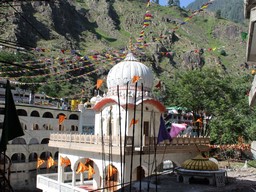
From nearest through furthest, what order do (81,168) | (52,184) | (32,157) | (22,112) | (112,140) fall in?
(112,140) → (81,168) → (52,184) → (22,112) → (32,157)

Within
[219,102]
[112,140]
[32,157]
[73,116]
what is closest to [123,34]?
[73,116]

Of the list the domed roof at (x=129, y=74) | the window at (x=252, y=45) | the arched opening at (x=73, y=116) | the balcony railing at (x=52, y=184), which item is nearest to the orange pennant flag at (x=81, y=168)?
the balcony railing at (x=52, y=184)

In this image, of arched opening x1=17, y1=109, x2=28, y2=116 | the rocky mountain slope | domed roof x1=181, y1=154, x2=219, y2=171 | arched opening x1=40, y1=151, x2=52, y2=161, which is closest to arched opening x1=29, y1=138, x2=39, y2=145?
arched opening x1=40, y1=151, x2=52, y2=161

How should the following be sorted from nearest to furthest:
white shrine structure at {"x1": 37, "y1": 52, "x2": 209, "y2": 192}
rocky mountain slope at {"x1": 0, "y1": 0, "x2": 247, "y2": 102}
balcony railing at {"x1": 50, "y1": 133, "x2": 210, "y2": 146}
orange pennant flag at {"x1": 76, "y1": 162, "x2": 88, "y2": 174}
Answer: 1. balcony railing at {"x1": 50, "y1": 133, "x2": 210, "y2": 146}
2. white shrine structure at {"x1": 37, "y1": 52, "x2": 209, "y2": 192}
3. orange pennant flag at {"x1": 76, "y1": 162, "x2": 88, "y2": 174}
4. rocky mountain slope at {"x1": 0, "y1": 0, "x2": 247, "y2": 102}

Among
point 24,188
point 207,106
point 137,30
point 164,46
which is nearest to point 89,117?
point 24,188

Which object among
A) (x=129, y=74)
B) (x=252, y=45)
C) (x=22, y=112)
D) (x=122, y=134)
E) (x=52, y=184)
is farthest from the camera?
(x=22, y=112)

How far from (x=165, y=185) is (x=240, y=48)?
386ft

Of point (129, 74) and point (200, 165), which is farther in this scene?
point (129, 74)

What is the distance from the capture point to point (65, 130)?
3834cm

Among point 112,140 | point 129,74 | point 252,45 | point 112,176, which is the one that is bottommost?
point 112,176

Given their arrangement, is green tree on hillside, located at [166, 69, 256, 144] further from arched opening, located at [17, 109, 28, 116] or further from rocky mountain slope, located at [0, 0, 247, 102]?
rocky mountain slope, located at [0, 0, 247, 102]

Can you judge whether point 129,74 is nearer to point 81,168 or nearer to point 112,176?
point 112,176

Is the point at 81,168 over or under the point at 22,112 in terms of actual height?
under

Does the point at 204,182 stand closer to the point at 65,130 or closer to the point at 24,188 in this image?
the point at 24,188
